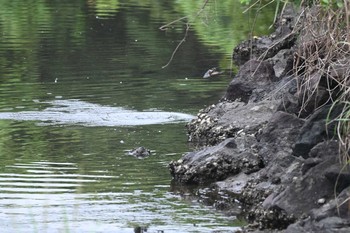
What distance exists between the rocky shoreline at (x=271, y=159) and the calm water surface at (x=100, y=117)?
0.39m

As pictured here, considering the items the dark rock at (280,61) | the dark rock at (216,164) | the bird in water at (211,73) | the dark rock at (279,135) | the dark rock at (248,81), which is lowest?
the bird in water at (211,73)

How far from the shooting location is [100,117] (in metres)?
16.4

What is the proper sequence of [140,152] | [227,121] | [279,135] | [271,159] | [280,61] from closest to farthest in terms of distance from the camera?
[271,159] < [279,135] < [140,152] < [227,121] < [280,61]

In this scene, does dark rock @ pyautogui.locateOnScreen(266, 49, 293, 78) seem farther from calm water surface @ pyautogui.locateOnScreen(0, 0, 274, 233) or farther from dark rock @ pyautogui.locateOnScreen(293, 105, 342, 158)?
dark rock @ pyautogui.locateOnScreen(293, 105, 342, 158)

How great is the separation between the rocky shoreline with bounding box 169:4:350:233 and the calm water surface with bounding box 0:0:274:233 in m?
0.39

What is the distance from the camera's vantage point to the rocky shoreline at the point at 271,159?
941cm

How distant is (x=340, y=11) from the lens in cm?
970

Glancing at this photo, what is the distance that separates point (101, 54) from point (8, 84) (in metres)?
A: 5.42

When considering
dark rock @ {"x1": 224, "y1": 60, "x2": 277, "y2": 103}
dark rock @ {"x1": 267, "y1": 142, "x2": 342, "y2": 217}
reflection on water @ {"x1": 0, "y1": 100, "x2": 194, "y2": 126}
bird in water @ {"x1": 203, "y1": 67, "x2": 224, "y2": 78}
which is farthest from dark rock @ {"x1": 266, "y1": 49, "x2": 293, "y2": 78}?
dark rock @ {"x1": 267, "y1": 142, "x2": 342, "y2": 217}

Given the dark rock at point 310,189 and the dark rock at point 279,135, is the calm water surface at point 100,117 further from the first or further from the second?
the dark rock at point 279,135

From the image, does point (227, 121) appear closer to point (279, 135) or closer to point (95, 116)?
point (279, 135)

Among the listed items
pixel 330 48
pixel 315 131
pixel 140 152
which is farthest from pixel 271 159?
pixel 140 152

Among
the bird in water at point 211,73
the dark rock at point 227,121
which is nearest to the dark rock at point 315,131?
the dark rock at point 227,121

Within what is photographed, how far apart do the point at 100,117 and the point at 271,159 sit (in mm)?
5340
